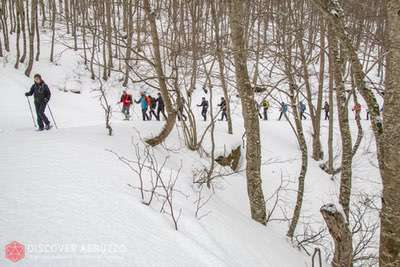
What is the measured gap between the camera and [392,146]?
117 inches

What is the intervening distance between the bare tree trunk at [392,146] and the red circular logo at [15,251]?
127 inches

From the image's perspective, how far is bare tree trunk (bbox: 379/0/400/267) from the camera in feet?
9.61

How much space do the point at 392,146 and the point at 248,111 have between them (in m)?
2.66

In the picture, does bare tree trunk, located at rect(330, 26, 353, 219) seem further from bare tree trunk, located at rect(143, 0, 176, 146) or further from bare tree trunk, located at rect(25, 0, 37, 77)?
bare tree trunk, located at rect(25, 0, 37, 77)

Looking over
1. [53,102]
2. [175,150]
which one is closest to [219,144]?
[175,150]

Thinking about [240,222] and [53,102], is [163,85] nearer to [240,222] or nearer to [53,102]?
[240,222]

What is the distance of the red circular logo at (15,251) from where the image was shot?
233 cm

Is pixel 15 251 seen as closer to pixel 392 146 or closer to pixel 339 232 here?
pixel 339 232

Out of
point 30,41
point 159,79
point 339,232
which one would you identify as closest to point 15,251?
point 339,232

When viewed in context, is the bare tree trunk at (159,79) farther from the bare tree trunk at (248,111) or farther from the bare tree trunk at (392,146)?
the bare tree trunk at (392,146)

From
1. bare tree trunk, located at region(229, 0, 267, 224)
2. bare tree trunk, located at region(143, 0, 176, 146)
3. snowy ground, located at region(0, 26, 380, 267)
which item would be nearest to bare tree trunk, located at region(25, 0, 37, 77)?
snowy ground, located at region(0, 26, 380, 267)

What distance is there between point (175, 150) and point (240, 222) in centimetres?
337

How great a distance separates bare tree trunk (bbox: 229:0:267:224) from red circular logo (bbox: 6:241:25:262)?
12.6 ft

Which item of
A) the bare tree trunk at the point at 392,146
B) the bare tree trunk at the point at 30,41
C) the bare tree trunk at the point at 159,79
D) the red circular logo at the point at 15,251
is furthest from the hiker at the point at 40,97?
the bare tree trunk at the point at 30,41
